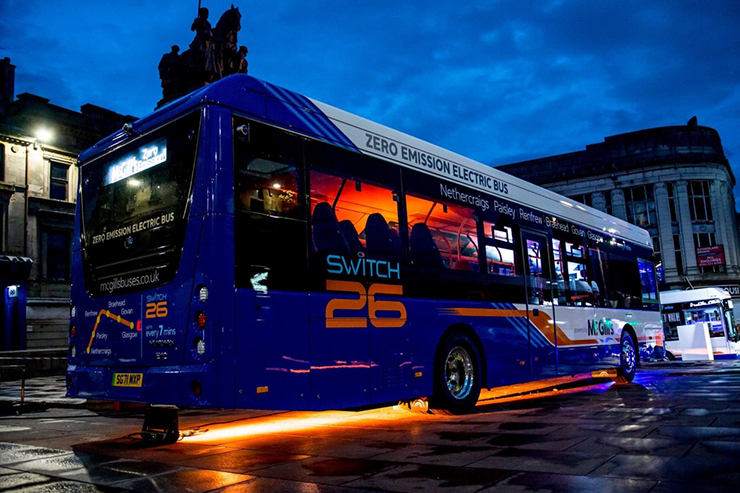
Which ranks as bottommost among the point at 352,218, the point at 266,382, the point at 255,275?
the point at 266,382

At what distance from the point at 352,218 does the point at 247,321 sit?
1945mm

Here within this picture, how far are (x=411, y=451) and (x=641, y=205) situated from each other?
1961 inches

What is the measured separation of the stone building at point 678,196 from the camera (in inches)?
1893

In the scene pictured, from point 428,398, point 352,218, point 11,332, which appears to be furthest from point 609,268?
point 11,332

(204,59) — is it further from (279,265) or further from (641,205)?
(641,205)

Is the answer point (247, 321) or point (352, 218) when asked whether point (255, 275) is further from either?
point (352, 218)

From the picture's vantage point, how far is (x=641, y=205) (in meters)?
50.2

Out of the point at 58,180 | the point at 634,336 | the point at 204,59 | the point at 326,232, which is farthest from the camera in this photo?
the point at 204,59

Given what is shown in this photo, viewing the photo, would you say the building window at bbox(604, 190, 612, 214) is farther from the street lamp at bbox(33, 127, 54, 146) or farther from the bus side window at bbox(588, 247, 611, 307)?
A: the street lamp at bbox(33, 127, 54, 146)

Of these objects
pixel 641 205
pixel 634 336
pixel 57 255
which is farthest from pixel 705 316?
pixel 57 255

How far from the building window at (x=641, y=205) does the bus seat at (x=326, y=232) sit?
48.2 meters

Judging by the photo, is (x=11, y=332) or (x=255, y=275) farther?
(x=11, y=332)

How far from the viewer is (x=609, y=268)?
1330 cm

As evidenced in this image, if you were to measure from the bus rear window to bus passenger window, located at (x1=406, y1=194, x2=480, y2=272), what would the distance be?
10.1 feet
